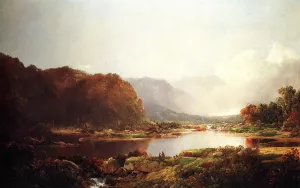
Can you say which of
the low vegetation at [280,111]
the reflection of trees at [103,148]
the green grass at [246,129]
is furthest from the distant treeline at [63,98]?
the low vegetation at [280,111]

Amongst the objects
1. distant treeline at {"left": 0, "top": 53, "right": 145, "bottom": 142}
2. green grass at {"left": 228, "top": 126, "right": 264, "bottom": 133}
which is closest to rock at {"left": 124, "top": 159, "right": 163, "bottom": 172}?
distant treeline at {"left": 0, "top": 53, "right": 145, "bottom": 142}

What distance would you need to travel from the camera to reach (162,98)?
9.31m

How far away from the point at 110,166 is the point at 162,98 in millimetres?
2083

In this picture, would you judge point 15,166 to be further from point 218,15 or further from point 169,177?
point 218,15

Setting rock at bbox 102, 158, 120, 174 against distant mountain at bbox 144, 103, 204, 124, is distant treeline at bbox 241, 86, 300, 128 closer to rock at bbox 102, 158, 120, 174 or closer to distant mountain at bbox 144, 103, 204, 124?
distant mountain at bbox 144, 103, 204, 124

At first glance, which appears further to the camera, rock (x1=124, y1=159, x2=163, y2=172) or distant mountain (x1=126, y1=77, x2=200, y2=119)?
distant mountain (x1=126, y1=77, x2=200, y2=119)

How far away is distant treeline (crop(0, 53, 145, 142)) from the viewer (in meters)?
8.80

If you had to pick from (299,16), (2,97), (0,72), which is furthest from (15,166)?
(299,16)

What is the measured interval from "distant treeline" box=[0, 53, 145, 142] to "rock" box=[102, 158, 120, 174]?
88cm

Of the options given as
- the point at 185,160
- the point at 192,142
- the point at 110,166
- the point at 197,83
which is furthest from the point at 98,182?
the point at 197,83

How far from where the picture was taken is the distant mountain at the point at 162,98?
9250 millimetres

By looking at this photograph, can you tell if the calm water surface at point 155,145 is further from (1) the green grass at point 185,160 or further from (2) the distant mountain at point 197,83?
(2) the distant mountain at point 197,83

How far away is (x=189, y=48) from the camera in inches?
377

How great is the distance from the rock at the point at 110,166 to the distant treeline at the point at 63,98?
0.88m
